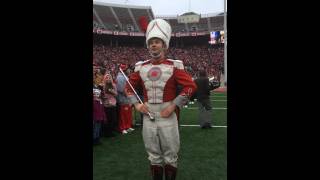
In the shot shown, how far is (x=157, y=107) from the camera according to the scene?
168 inches

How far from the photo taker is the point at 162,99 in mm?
4273

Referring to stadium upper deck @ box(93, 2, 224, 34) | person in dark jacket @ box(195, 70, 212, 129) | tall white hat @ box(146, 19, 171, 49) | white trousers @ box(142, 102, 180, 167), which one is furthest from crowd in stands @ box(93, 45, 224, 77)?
white trousers @ box(142, 102, 180, 167)

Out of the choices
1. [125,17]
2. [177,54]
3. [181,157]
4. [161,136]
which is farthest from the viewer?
[125,17]

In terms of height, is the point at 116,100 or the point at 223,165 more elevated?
the point at 116,100

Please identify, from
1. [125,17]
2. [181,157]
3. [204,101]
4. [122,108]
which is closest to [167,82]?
[181,157]

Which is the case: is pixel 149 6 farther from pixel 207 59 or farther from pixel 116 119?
pixel 116 119

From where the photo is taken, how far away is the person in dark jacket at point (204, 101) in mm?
9453

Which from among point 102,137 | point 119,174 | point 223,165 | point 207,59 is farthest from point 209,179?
point 207,59

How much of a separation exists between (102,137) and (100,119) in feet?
4.21

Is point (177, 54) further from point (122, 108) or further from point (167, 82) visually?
point (167, 82)

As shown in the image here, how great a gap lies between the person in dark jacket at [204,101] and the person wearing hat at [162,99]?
5.21 m

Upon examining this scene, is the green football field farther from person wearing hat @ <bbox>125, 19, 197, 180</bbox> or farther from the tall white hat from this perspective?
the tall white hat

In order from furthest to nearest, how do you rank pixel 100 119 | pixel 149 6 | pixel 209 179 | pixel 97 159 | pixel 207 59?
pixel 149 6 → pixel 207 59 → pixel 100 119 → pixel 97 159 → pixel 209 179

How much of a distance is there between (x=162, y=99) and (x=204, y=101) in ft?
18.3
